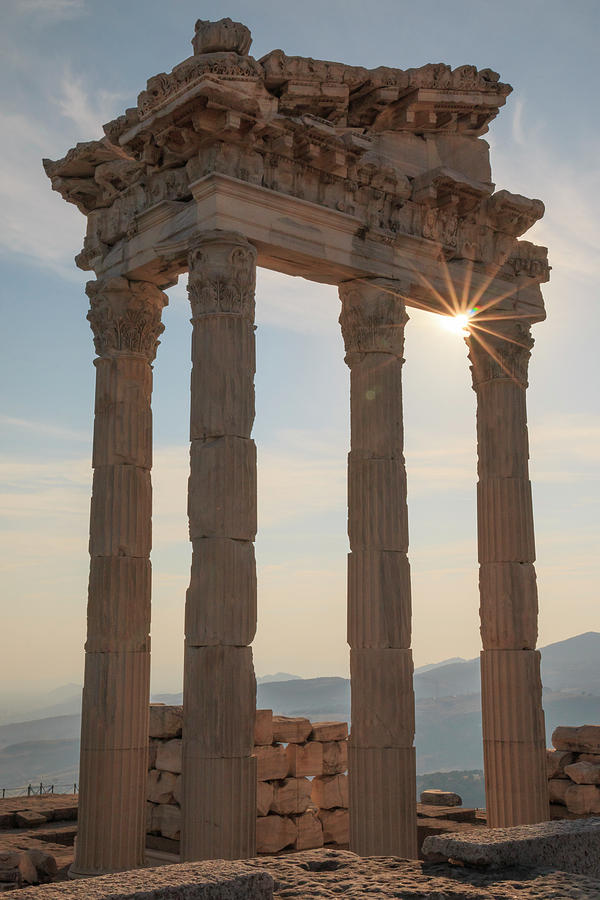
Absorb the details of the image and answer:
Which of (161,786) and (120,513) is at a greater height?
(120,513)

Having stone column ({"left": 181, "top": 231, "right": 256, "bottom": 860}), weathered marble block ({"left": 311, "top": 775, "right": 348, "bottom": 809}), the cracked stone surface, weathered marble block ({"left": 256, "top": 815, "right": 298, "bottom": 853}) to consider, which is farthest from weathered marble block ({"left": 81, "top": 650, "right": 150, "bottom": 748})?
the cracked stone surface

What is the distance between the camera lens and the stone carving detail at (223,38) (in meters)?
15.5

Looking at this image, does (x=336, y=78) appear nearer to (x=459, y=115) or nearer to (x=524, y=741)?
(x=459, y=115)

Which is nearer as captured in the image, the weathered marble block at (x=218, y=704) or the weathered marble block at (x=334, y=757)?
the weathered marble block at (x=218, y=704)

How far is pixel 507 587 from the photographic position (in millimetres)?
19141

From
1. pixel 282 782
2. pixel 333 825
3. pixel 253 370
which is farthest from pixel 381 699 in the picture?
pixel 333 825

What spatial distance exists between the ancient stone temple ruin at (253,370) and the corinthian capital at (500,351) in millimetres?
46

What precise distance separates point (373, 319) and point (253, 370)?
3.19 metres

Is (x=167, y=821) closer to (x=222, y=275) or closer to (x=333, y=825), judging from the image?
(x=333, y=825)

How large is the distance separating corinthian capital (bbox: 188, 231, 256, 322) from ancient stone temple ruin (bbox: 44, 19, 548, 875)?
0.03 m

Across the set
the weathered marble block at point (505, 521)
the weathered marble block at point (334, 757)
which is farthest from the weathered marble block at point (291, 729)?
the weathered marble block at point (505, 521)

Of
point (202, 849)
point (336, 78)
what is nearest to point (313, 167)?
point (336, 78)

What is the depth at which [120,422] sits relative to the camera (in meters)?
17.6

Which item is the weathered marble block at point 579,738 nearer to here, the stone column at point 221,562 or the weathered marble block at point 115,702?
the weathered marble block at point 115,702
